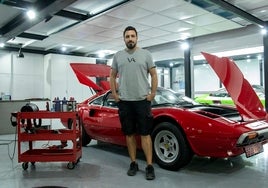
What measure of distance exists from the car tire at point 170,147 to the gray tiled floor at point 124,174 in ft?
0.32

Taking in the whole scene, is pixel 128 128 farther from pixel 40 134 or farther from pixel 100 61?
pixel 100 61

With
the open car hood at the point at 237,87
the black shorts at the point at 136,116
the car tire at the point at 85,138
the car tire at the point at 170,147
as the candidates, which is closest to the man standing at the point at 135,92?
the black shorts at the point at 136,116

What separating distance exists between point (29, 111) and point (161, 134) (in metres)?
1.59

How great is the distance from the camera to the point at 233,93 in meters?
2.91

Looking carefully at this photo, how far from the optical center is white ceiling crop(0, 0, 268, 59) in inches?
178

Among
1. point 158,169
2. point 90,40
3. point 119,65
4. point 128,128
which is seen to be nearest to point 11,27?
point 90,40

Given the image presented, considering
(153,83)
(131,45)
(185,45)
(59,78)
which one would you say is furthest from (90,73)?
(59,78)

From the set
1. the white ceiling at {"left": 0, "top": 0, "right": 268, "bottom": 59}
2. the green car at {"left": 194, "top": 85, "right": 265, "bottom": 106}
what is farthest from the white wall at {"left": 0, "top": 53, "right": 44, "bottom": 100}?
the green car at {"left": 194, "top": 85, "right": 265, "bottom": 106}

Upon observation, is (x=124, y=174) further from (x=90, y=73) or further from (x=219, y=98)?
(x=219, y=98)

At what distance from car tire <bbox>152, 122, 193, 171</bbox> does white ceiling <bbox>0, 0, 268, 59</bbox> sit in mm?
2282

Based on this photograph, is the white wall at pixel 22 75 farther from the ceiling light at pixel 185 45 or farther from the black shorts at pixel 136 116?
the black shorts at pixel 136 116

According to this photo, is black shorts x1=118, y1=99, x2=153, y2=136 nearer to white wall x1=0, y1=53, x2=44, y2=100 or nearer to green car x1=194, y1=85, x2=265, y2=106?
green car x1=194, y1=85, x2=265, y2=106

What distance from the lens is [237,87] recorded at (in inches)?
119

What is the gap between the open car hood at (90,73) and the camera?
13.7 feet
